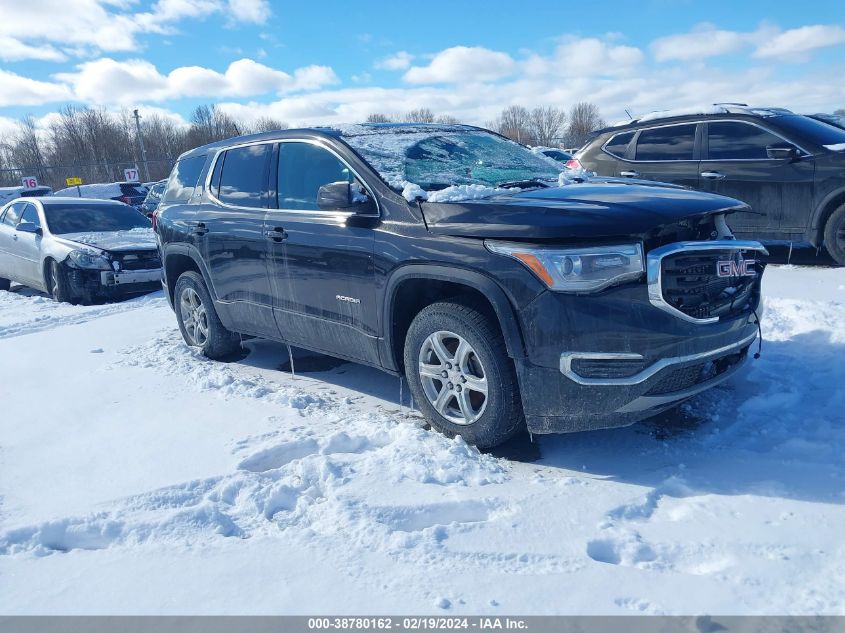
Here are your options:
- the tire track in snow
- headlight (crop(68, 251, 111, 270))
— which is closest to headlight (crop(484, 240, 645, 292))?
the tire track in snow

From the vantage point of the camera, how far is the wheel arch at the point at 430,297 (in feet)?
10.2

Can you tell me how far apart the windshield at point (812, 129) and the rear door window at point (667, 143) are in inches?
37.4

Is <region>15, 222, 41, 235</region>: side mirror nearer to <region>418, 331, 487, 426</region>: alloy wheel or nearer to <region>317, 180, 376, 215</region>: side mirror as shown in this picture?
<region>317, 180, 376, 215</region>: side mirror

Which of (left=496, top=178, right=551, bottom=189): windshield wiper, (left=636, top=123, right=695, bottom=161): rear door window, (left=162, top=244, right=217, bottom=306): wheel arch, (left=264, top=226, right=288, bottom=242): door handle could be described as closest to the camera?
(left=496, top=178, right=551, bottom=189): windshield wiper

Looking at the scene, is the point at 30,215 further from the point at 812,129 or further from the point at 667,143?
the point at 812,129

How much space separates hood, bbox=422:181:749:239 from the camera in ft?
9.84

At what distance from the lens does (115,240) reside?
9.45m

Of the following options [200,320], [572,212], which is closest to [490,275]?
[572,212]

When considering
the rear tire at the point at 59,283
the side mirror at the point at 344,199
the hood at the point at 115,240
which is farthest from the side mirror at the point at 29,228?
the side mirror at the point at 344,199

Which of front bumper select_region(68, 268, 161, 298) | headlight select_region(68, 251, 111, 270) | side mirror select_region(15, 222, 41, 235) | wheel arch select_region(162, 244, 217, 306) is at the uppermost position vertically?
side mirror select_region(15, 222, 41, 235)

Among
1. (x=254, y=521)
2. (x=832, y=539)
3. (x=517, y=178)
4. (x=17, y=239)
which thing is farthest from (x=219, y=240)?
(x=17, y=239)

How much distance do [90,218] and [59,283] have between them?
1501 millimetres

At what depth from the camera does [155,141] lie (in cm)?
6494

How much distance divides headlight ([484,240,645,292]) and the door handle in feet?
6.73
